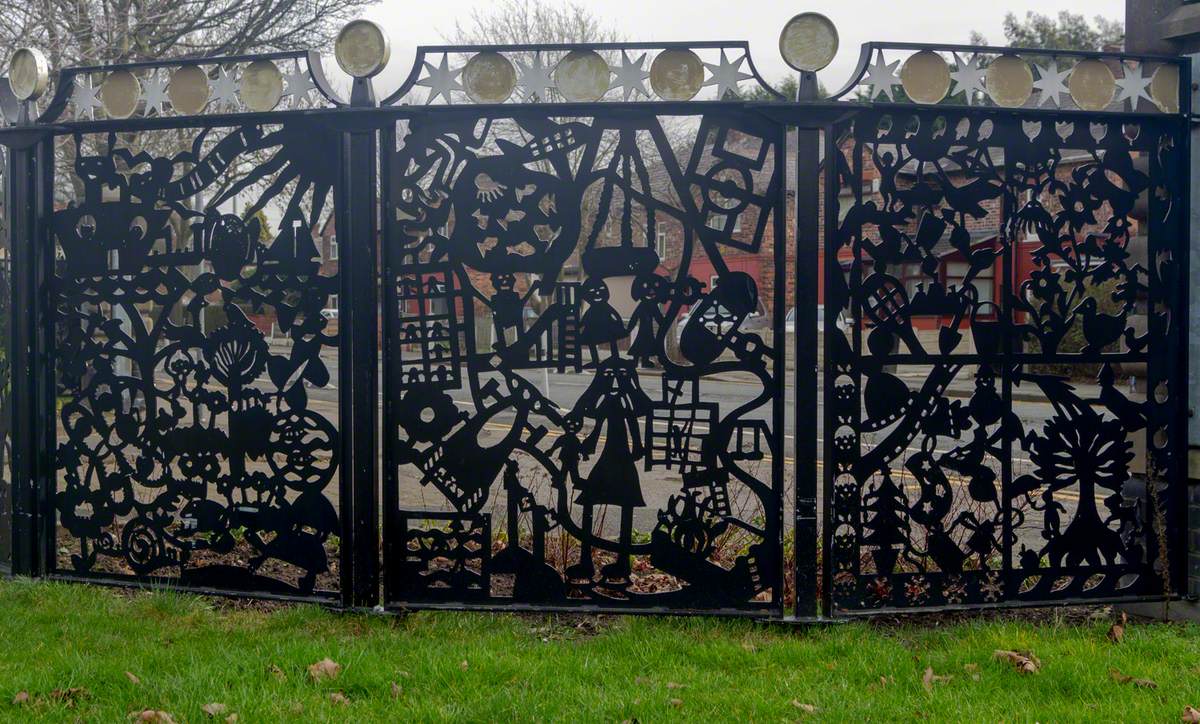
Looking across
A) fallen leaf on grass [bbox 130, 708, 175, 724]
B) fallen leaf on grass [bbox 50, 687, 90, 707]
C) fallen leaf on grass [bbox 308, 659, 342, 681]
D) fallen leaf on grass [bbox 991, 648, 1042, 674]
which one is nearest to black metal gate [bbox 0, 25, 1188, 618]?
fallen leaf on grass [bbox 991, 648, 1042, 674]

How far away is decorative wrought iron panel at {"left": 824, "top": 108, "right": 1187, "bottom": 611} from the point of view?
16.1 ft

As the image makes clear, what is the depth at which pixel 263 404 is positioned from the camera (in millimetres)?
5230

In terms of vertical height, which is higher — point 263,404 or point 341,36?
point 341,36

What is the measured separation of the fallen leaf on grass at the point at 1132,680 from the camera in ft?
13.4

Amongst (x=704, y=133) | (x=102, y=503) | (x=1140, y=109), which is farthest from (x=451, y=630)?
(x=1140, y=109)

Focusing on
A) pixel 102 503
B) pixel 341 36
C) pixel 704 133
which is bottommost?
pixel 102 503

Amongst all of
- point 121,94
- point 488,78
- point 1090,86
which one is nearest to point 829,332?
point 1090,86

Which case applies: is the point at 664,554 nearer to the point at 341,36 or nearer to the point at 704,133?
the point at 704,133

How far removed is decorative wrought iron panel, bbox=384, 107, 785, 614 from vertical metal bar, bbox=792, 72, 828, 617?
11cm

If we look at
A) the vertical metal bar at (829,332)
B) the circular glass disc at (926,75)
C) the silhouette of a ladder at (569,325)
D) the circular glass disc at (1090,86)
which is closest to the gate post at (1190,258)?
the circular glass disc at (1090,86)

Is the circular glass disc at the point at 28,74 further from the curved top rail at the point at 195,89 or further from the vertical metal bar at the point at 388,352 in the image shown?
the vertical metal bar at the point at 388,352

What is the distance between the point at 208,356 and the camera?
528 centimetres

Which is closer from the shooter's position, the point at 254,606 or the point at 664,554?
the point at 664,554

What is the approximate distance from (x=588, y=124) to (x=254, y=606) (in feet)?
9.08
